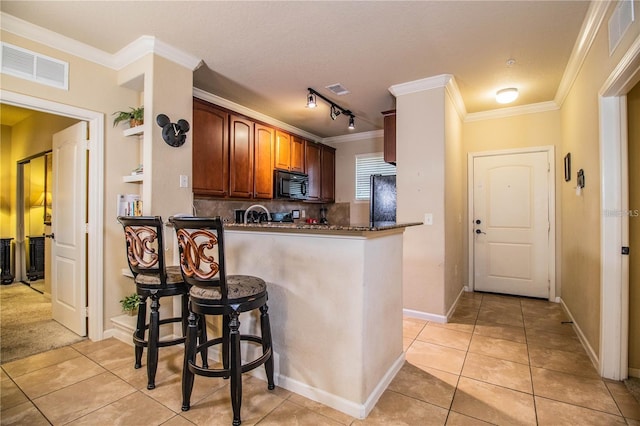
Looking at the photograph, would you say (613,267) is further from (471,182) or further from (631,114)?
(471,182)

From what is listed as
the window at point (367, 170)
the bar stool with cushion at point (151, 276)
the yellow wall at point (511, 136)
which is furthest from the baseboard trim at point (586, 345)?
the window at point (367, 170)

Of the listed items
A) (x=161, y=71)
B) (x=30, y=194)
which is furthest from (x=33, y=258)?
(x=161, y=71)

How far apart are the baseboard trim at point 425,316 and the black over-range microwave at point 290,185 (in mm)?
2304

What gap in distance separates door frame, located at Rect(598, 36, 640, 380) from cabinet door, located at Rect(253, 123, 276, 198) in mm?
3484

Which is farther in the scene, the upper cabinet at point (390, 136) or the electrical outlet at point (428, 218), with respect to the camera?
the upper cabinet at point (390, 136)

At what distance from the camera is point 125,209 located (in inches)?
113

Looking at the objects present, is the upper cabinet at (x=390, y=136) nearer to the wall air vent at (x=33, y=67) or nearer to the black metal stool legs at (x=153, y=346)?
the black metal stool legs at (x=153, y=346)

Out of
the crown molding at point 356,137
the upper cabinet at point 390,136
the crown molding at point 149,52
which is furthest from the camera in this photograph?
the crown molding at point 356,137

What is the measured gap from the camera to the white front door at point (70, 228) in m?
2.84

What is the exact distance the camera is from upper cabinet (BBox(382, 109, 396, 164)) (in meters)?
3.79

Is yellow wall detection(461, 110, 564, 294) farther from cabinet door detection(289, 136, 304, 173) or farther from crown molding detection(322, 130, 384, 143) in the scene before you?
cabinet door detection(289, 136, 304, 173)

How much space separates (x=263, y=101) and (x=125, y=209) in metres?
2.08

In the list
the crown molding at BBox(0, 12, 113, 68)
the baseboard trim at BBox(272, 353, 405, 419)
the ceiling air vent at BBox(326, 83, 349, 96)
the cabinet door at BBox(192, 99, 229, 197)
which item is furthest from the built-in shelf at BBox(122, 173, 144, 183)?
the ceiling air vent at BBox(326, 83, 349, 96)

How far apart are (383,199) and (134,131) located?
3.03 m
